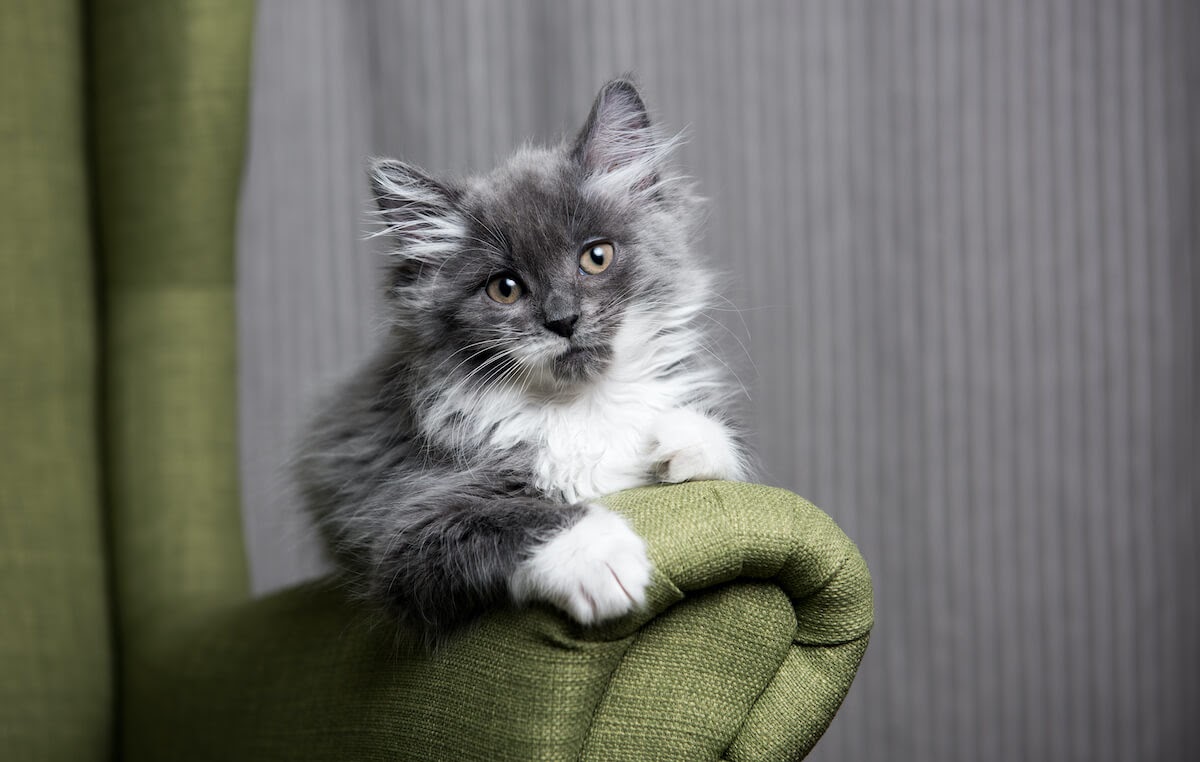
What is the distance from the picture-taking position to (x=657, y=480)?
4.16 feet

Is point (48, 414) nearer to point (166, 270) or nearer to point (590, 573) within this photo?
point (166, 270)

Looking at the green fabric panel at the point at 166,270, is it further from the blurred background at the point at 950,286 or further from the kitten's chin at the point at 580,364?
the kitten's chin at the point at 580,364

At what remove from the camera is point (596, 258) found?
1.33 m

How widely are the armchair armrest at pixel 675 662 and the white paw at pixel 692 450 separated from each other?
85mm

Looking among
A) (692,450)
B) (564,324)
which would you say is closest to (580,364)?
(564,324)

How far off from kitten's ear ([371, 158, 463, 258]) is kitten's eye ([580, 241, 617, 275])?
0.19m

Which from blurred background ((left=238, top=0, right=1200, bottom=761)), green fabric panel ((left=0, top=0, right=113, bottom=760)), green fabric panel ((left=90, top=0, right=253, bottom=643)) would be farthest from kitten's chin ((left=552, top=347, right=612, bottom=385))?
blurred background ((left=238, top=0, right=1200, bottom=761))

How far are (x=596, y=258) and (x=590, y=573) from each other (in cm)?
54

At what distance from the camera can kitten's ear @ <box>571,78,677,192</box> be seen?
139cm

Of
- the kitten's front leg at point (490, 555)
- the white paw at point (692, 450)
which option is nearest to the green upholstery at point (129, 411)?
the kitten's front leg at point (490, 555)

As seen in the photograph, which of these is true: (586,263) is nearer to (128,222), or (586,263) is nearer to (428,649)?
(428,649)

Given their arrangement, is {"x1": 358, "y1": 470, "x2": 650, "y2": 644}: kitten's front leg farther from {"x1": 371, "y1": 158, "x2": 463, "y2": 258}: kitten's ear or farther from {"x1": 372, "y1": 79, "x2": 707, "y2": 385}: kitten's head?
{"x1": 371, "y1": 158, "x2": 463, "y2": 258}: kitten's ear

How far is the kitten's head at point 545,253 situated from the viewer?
1.27 m

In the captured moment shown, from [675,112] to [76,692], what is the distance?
1.96 meters
